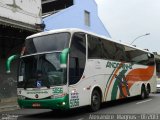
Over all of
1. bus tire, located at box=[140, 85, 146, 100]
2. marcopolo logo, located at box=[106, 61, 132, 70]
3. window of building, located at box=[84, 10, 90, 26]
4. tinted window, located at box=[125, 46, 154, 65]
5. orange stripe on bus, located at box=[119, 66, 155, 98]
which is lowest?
bus tire, located at box=[140, 85, 146, 100]

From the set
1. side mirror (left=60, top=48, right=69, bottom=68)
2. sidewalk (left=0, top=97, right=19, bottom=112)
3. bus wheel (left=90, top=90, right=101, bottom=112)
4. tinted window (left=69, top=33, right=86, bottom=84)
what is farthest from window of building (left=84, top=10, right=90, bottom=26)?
side mirror (left=60, top=48, right=69, bottom=68)

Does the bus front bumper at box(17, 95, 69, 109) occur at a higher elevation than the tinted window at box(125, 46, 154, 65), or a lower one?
lower

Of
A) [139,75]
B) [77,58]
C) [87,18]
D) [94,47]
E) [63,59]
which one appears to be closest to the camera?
[63,59]

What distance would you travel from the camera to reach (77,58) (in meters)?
14.5

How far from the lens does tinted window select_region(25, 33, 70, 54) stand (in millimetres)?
14234

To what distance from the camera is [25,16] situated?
82.5ft

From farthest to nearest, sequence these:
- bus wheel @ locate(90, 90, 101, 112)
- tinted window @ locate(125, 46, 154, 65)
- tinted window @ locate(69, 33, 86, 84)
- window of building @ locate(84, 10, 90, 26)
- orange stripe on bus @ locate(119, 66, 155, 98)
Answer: window of building @ locate(84, 10, 90, 26) → tinted window @ locate(125, 46, 154, 65) → orange stripe on bus @ locate(119, 66, 155, 98) → bus wheel @ locate(90, 90, 101, 112) → tinted window @ locate(69, 33, 86, 84)

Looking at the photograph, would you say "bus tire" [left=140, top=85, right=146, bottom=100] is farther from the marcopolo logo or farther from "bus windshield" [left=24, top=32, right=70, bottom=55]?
"bus windshield" [left=24, top=32, right=70, bottom=55]

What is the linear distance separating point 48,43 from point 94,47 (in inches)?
97.1

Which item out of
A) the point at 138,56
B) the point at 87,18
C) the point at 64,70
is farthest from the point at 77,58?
the point at 87,18

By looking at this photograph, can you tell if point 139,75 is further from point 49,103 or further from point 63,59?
point 63,59

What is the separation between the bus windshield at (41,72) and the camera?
45.2ft

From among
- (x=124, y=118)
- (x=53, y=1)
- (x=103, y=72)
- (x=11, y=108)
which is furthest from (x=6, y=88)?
(x=53, y=1)

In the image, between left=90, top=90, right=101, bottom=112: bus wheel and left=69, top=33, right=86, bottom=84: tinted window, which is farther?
left=90, top=90, right=101, bottom=112: bus wheel
